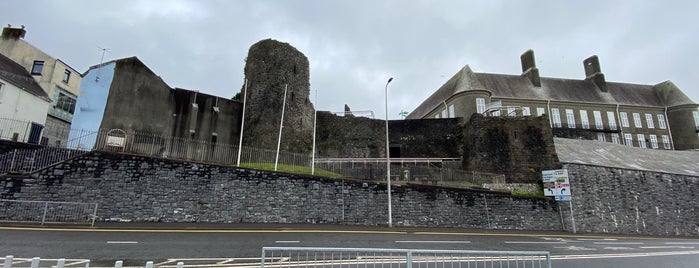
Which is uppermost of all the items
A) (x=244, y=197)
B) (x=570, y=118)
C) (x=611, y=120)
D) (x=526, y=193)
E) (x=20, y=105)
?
(x=611, y=120)

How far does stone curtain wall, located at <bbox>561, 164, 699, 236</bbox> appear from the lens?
Result: 807 inches

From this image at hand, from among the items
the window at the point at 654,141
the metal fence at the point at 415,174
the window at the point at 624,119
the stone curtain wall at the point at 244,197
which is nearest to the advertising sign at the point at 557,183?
the stone curtain wall at the point at 244,197

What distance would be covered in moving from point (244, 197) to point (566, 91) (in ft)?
130

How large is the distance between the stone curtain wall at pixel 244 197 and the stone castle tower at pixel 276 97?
849cm

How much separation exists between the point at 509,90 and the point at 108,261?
38.5 m

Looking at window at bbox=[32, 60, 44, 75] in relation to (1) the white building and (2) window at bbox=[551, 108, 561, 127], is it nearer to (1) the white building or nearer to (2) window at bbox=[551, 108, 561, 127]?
(1) the white building

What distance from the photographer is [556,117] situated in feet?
120

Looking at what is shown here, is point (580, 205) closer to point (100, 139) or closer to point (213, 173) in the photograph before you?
point (213, 173)

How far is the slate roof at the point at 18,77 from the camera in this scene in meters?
21.1

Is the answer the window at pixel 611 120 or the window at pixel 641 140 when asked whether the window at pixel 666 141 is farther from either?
the window at pixel 611 120

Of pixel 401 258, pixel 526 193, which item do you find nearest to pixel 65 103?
pixel 401 258

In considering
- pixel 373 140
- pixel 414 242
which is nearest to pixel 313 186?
pixel 414 242

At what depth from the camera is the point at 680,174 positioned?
79.5ft

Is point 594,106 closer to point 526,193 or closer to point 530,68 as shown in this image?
point 530,68
